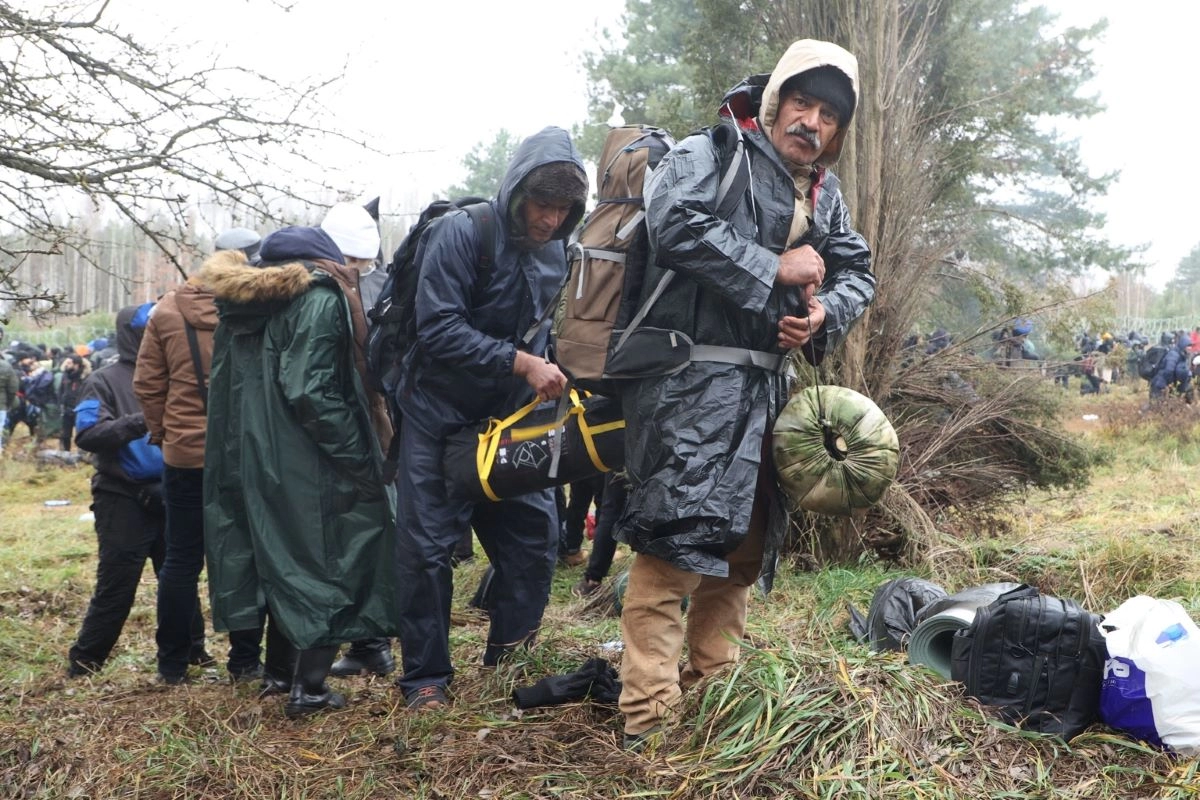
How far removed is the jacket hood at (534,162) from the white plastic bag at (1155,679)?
88.5 inches

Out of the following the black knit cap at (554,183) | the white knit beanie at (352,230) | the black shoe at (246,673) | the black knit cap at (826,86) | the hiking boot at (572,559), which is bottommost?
the hiking boot at (572,559)

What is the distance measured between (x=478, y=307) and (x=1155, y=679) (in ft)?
8.10

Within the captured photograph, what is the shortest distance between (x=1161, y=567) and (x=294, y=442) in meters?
4.01

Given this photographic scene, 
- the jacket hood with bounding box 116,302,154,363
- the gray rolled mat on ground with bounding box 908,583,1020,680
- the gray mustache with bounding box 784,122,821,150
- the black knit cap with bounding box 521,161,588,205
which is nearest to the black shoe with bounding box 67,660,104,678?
the jacket hood with bounding box 116,302,154,363

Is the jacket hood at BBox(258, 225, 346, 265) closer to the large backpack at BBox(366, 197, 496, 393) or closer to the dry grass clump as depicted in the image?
the large backpack at BBox(366, 197, 496, 393)

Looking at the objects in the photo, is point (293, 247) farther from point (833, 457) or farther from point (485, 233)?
point (833, 457)

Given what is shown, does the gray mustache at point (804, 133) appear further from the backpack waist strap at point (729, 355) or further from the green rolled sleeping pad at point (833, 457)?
the green rolled sleeping pad at point (833, 457)

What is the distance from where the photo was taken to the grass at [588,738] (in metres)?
2.98

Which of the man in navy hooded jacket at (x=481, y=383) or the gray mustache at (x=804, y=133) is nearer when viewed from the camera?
the gray mustache at (x=804, y=133)

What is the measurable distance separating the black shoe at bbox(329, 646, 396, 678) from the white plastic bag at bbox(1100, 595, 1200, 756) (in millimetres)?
2786

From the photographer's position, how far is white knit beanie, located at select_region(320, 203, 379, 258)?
5.08 metres

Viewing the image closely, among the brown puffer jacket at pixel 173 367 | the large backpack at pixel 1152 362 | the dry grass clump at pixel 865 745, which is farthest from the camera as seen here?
the large backpack at pixel 1152 362

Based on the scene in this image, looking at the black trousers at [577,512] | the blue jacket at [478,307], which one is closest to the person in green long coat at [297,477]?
the blue jacket at [478,307]

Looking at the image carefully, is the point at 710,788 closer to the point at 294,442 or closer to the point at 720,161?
the point at 720,161
